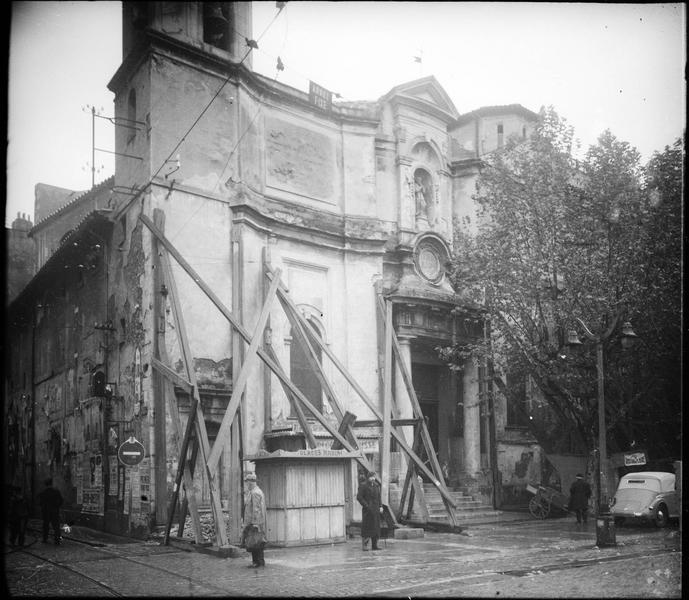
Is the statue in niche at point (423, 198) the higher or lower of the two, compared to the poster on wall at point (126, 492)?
higher

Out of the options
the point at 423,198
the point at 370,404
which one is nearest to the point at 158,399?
the point at 370,404

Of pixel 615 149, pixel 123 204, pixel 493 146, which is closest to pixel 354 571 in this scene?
pixel 123 204

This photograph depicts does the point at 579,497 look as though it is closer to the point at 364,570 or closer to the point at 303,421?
the point at 303,421

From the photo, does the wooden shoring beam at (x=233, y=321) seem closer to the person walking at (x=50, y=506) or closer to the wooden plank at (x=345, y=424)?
the wooden plank at (x=345, y=424)

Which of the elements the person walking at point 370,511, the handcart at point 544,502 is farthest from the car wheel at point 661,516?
the person walking at point 370,511

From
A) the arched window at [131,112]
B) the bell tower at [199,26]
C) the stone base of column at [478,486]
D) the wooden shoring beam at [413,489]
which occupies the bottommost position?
the stone base of column at [478,486]

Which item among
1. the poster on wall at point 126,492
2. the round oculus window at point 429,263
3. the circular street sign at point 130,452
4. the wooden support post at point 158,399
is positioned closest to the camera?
the circular street sign at point 130,452

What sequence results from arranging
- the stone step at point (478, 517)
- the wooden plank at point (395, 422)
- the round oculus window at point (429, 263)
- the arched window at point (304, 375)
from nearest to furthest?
the wooden plank at point (395, 422) → the arched window at point (304, 375) → the stone step at point (478, 517) → the round oculus window at point (429, 263)

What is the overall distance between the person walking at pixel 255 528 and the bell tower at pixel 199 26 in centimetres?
726

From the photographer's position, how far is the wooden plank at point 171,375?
14.8 m

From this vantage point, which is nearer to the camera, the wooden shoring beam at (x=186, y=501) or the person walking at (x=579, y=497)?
the wooden shoring beam at (x=186, y=501)

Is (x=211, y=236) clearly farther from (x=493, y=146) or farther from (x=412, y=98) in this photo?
(x=493, y=146)

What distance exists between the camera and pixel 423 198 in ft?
76.4

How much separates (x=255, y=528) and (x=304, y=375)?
253 inches
